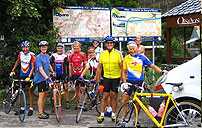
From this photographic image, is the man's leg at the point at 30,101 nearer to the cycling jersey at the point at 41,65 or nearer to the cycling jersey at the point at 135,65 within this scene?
the cycling jersey at the point at 41,65

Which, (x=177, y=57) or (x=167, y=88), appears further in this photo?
(x=177, y=57)

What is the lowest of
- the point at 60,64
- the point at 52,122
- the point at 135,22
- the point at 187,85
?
the point at 52,122

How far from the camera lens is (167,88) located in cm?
859

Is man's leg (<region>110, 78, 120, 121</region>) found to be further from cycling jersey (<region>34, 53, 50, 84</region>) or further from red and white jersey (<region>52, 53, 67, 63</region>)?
red and white jersey (<region>52, 53, 67, 63</region>)

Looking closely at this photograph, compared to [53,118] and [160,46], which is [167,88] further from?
[160,46]

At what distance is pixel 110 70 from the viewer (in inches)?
376

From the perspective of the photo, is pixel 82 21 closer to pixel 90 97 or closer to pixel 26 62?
pixel 26 62

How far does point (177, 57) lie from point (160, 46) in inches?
125

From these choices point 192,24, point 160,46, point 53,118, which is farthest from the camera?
point 160,46

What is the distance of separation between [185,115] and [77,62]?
3923mm

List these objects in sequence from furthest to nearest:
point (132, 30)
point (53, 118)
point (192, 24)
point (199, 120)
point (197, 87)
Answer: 1. point (192, 24)
2. point (132, 30)
3. point (53, 118)
4. point (197, 87)
5. point (199, 120)

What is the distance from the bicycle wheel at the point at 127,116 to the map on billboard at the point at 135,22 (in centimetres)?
660

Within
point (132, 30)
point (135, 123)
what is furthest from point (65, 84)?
point (132, 30)

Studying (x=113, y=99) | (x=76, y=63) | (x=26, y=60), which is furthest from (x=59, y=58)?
(x=113, y=99)
